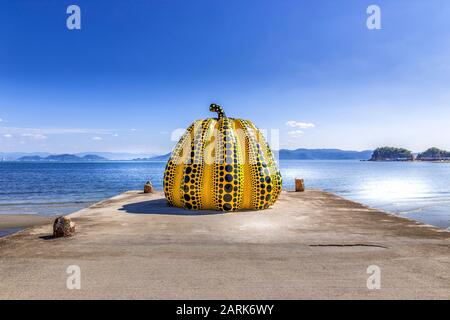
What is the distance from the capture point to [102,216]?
12.0 metres

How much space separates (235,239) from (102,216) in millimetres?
6238

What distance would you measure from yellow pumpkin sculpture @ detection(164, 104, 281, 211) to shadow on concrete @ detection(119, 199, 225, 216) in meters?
0.33

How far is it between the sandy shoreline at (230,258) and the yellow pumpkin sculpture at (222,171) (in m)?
1.22

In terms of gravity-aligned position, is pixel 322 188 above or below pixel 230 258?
below

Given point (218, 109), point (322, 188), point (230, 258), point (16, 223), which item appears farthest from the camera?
point (322, 188)

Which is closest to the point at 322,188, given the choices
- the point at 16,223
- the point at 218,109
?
the point at 218,109

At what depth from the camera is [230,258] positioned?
7.05 metres

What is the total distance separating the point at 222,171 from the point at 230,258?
551cm

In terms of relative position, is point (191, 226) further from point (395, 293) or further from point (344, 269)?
point (395, 293)

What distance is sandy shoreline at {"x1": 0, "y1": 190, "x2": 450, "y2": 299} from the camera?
531 centimetres

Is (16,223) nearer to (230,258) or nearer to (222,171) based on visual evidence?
(222,171)

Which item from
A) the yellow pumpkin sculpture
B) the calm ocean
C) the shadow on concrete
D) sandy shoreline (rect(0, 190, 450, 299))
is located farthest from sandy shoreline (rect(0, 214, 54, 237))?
the yellow pumpkin sculpture
